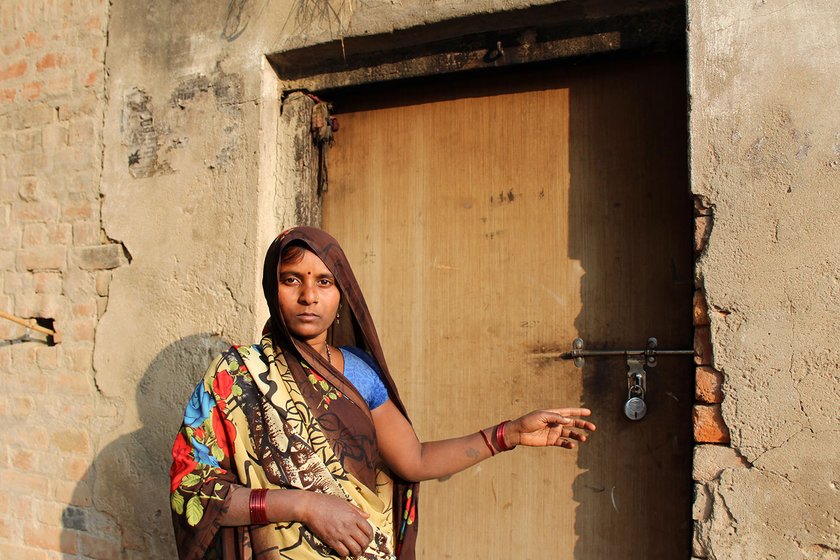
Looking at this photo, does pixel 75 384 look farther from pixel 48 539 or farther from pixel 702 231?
pixel 702 231

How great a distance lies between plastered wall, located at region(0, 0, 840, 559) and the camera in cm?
199

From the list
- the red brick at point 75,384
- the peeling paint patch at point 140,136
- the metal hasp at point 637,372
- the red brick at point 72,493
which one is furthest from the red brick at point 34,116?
the metal hasp at point 637,372

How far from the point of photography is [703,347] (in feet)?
6.99

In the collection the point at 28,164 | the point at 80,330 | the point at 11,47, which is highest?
the point at 11,47

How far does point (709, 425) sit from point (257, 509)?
1.33 metres

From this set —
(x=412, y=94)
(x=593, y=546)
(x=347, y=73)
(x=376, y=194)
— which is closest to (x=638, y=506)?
(x=593, y=546)

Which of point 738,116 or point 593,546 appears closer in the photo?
point 738,116

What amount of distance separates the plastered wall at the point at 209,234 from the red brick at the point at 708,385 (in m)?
0.02

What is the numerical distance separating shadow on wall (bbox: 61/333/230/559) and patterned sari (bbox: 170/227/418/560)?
3.28ft

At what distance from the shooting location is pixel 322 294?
78.4 inches

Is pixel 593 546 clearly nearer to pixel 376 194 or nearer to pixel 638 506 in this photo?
pixel 638 506

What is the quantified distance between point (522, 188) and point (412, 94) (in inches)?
25.0

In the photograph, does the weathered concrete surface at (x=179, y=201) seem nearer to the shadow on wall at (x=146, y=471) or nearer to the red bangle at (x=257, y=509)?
the shadow on wall at (x=146, y=471)

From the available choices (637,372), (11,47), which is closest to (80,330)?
(11,47)
